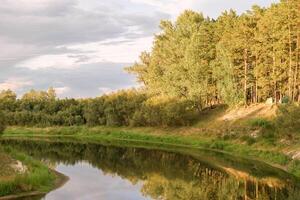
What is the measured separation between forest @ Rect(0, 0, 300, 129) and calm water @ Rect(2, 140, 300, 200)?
14.2 m

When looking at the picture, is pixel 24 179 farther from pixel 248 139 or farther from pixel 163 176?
pixel 248 139

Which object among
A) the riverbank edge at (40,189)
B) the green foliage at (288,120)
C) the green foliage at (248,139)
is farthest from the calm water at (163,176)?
the green foliage at (288,120)

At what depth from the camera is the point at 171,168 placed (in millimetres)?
53312

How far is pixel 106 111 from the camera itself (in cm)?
9662

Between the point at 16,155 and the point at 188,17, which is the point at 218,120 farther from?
the point at 16,155

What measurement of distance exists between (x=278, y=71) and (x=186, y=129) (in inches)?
692

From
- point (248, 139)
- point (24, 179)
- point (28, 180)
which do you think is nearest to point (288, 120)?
point (248, 139)

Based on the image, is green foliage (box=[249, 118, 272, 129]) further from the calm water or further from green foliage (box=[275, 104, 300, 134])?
the calm water

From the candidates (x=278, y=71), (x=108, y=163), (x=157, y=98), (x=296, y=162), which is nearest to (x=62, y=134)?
(x=157, y=98)

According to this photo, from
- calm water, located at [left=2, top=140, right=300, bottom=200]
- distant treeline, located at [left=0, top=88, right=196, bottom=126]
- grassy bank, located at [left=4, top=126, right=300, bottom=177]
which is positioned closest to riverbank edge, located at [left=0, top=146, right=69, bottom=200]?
calm water, located at [left=2, top=140, right=300, bottom=200]

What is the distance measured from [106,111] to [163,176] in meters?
49.5

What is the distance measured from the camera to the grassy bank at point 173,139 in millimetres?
52334

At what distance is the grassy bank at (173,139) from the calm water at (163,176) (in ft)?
5.40

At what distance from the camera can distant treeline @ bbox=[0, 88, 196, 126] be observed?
82188mm
